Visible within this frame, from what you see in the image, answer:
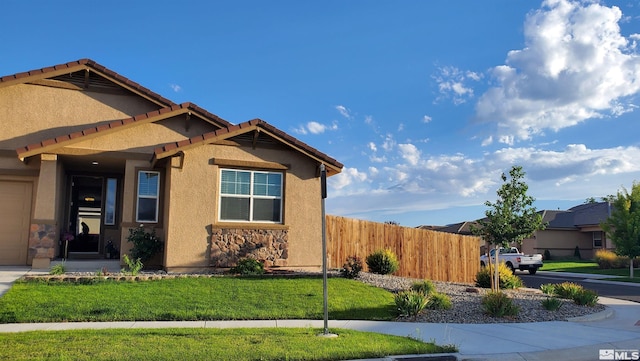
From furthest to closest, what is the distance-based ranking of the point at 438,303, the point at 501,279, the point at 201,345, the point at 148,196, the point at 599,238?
the point at 599,238 < the point at 501,279 < the point at 148,196 < the point at 438,303 < the point at 201,345

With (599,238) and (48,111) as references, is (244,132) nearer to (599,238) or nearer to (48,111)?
(48,111)

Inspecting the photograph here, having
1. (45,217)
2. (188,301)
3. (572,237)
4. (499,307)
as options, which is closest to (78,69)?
(45,217)

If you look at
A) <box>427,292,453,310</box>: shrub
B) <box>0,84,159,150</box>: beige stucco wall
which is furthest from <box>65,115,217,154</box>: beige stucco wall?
<box>427,292,453,310</box>: shrub

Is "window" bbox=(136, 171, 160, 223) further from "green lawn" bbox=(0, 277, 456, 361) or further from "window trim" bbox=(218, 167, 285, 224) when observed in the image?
"green lawn" bbox=(0, 277, 456, 361)

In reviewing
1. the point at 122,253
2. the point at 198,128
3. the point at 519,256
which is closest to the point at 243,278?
the point at 122,253

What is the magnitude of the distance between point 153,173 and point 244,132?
3.17 metres

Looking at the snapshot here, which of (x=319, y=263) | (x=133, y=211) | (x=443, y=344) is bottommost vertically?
(x=443, y=344)

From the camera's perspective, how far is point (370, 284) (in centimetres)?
1368

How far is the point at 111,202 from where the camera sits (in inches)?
677

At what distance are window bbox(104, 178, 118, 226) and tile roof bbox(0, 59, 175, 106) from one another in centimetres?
314

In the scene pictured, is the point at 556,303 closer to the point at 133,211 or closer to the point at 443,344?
the point at 443,344

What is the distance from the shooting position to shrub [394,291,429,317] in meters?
10.8

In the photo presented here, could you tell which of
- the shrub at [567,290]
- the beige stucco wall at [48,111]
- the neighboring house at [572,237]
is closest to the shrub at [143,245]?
the beige stucco wall at [48,111]

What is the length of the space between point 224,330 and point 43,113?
11174 millimetres
